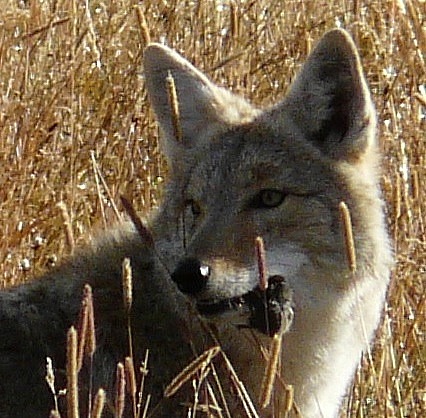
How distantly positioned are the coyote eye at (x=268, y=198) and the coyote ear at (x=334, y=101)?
0.32 metres

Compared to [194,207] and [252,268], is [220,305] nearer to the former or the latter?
[252,268]

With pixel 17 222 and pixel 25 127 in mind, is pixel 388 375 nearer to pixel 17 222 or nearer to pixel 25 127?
→ pixel 17 222

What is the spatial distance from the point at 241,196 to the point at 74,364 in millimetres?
1450

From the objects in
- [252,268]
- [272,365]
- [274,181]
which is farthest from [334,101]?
[272,365]

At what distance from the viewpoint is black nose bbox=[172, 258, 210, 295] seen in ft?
9.77

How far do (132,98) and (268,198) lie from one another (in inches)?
72.4

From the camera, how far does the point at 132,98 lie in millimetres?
5074

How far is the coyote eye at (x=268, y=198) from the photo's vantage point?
11.1 feet

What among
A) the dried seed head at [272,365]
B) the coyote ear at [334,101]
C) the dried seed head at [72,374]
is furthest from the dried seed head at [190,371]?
the coyote ear at [334,101]

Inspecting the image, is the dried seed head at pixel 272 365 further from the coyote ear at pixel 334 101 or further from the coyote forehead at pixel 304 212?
the coyote ear at pixel 334 101

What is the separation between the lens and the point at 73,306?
10.8 feet

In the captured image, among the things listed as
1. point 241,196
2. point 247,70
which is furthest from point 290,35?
point 241,196

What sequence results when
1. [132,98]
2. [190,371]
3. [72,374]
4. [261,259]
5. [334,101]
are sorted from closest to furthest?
[72,374], [261,259], [190,371], [334,101], [132,98]

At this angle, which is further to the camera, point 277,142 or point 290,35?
point 290,35
